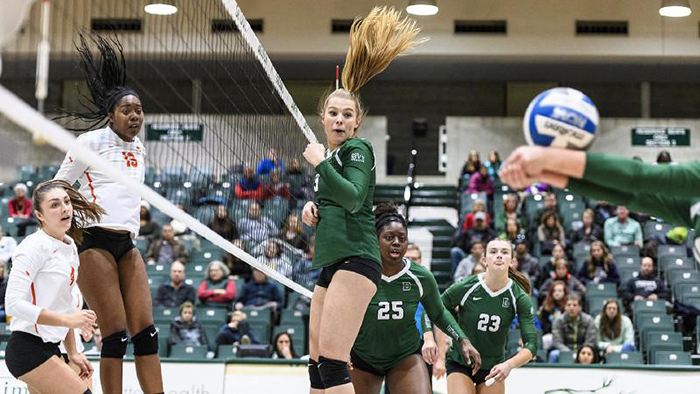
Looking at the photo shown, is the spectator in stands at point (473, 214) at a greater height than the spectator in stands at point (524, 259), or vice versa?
the spectator in stands at point (473, 214)

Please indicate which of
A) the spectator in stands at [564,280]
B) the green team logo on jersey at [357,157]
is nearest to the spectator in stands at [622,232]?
the spectator in stands at [564,280]

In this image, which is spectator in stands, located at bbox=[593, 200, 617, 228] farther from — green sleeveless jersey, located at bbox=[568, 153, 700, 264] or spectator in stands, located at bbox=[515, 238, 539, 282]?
green sleeveless jersey, located at bbox=[568, 153, 700, 264]

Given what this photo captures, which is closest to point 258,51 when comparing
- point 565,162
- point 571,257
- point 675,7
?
point 565,162

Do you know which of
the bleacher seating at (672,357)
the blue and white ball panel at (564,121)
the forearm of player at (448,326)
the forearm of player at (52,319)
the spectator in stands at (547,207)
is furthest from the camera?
the spectator in stands at (547,207)

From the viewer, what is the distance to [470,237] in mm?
17328

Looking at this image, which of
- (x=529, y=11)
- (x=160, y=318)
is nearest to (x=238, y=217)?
(x=160, y=318)

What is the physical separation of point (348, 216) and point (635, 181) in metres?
2.12

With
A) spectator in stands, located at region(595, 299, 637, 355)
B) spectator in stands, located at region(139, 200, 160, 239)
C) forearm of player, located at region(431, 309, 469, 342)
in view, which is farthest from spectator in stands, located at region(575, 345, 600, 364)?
spectator in stands, located at region(139, 200, 160, 239)

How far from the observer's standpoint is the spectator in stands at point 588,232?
17.6m

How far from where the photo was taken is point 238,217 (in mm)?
17500

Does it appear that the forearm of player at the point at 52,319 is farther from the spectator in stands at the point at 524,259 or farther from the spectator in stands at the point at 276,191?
the spectator in stands at the point at 524,259

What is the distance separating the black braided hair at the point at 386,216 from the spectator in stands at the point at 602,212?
38.1ft

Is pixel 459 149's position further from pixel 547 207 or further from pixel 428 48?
pixel 547 207

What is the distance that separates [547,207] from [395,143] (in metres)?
10.2
